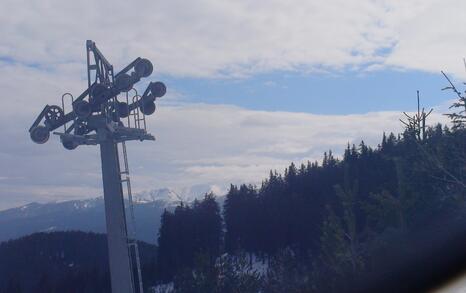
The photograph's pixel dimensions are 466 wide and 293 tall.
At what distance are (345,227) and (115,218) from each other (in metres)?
20.3

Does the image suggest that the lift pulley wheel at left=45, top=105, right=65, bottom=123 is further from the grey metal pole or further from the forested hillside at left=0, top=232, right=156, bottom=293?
the forested hillside at left=0, top=232, right=156, bottom=293

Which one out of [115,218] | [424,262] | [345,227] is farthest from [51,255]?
[424,262]

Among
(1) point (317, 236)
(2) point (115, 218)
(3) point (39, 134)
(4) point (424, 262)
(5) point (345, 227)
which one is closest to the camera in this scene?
(4) point (424, 262)

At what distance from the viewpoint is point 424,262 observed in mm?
26469

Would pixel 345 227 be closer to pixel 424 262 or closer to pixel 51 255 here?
pixel 424 262

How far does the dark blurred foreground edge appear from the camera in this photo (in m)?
23.3

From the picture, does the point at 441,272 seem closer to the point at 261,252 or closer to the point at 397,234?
the point at 397,234

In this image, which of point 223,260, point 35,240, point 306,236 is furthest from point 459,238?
point 35,240

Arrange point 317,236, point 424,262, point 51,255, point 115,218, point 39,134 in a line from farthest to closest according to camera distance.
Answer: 1. point 51,255
2. point 317,236
3. point 39,134
4. point 115,218
5. point 424,262

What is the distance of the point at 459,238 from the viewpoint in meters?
27.6

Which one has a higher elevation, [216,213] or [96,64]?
[96,64]

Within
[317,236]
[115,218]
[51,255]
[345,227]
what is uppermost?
[115,218]

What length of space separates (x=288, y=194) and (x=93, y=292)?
1928 centimetres

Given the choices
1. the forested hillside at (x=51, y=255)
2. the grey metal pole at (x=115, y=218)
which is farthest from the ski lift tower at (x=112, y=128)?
the forested hillside at (x=51, y=255)
